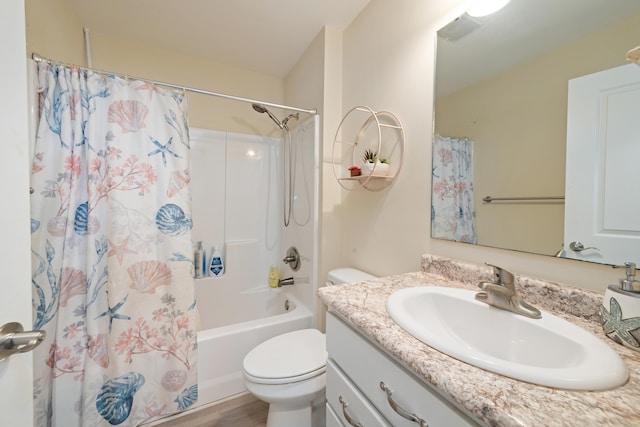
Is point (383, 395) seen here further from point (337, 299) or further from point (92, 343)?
point (92, 343)

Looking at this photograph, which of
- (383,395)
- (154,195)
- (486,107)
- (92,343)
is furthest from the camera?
(154,195)

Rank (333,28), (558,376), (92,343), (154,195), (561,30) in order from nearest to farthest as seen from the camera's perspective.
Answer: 1. (558,376)
2. (561,30)
3. (92,343)
4. (154,195)
5. (333,28)

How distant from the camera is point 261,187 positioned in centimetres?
228

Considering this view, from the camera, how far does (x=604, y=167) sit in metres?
0.62

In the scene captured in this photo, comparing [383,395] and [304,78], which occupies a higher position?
[304,78]

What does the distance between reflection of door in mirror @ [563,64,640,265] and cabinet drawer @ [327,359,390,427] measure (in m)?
0.70

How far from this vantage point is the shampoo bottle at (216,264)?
2055mm

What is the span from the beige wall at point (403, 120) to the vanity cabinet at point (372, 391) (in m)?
0.55

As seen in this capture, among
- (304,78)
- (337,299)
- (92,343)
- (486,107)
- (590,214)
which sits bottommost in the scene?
(92,343)

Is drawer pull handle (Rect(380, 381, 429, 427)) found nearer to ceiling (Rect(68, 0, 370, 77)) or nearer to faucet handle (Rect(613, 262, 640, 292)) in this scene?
faucet handle (Rect(613, 262, 640, 292))

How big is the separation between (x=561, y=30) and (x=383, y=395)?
113cm

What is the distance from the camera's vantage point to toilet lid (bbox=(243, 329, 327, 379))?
1.03 metres

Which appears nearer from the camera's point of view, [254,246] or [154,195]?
[154,195]

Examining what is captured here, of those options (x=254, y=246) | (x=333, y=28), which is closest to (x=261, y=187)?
(x=254, y=246)
